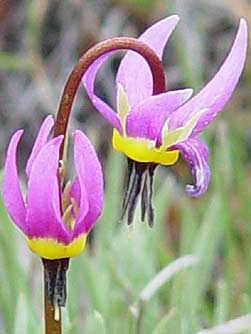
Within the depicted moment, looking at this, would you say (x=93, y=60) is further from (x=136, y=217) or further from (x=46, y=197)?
(x=136, y=217)

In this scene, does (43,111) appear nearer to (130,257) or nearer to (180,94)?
(130,257)

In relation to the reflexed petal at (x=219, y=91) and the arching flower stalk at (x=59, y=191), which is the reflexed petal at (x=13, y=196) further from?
the reflexed petal at (x=219, y=91)

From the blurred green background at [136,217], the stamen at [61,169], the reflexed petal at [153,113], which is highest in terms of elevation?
the reflexed petal at [153,113]

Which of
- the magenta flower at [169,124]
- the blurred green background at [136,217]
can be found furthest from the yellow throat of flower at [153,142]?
the blurred green background at [136,217]

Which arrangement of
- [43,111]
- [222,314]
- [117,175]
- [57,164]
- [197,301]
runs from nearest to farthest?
1. [57,164]
2. [222,314]
3. [197,301]
4. [117,175]
5. [43,111]

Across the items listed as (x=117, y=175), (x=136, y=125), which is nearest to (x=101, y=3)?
(x=117, y=175)

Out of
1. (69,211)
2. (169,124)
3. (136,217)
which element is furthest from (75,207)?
(136,217)

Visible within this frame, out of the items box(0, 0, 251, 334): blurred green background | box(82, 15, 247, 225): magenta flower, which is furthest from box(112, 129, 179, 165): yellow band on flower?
box(0, 0, 251, 334): blurred green background
